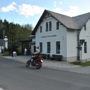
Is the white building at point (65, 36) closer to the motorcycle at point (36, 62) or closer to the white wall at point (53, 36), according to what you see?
the white wall at point (53, 36)

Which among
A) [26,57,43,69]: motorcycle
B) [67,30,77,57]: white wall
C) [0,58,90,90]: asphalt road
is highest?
[67,30,77,57]: white wall

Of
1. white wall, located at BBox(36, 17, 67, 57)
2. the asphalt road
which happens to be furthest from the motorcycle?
white wall, located at BBox(36, 17, 67, 57)

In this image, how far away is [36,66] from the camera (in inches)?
638

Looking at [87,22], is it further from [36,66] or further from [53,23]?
[36,66]

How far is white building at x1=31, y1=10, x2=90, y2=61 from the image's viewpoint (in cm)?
2452

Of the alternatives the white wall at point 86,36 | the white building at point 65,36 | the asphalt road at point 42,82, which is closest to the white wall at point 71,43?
the white building at point 65,36

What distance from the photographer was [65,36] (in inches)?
964

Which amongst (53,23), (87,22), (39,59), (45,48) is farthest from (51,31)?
(39,59)

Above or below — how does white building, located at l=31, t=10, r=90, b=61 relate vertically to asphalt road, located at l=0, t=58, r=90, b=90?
above

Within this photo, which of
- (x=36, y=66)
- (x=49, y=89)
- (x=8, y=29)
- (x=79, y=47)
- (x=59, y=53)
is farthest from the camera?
(x=8, y=29)

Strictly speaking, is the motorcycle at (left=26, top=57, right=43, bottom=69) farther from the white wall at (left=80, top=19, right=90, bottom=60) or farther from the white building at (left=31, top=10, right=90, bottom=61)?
the white wall at (left=80, top=19, right=90, bottom=60)

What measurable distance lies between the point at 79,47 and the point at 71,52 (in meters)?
1.81

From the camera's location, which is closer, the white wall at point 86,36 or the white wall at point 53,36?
the white wall at point 53,36

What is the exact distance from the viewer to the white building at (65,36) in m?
24.5
